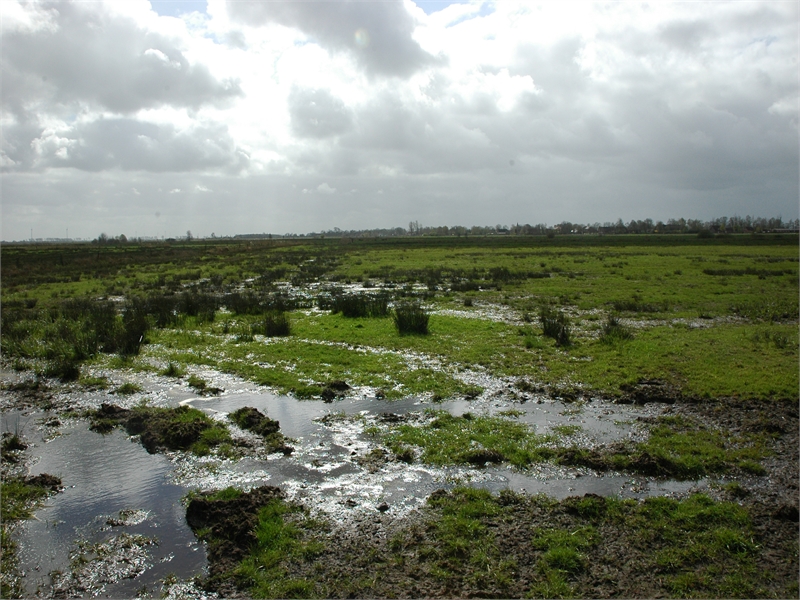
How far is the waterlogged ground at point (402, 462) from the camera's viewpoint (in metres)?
5.48

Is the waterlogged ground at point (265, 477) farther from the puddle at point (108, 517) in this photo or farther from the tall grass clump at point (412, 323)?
the tall grass clump at point (412, 323)

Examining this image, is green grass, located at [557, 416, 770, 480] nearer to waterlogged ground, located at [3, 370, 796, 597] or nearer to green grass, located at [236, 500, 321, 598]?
waterlogged ground, located at [3, 370, 796, 597]

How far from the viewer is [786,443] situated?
8609 millimetres

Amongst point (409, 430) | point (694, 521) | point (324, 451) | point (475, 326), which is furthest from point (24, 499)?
point (475, 326)

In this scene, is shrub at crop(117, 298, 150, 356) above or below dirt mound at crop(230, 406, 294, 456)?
above

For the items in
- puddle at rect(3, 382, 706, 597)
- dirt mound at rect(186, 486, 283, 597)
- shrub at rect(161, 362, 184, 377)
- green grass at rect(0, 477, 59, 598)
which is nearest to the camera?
green grass at rect(0, 477, 59, 598)

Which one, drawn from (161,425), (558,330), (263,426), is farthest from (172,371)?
(558,330)

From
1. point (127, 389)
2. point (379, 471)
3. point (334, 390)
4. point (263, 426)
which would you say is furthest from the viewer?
point (127, 389)

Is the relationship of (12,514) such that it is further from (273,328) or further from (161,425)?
(273,328)

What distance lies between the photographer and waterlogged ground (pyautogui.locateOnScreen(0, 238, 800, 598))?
5.48 metres

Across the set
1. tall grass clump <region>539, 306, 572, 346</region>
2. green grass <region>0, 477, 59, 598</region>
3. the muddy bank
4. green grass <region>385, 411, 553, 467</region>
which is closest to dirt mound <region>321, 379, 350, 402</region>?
green grass <region>385, 411, 553, 467</region>

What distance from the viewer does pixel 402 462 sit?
26.6 feet

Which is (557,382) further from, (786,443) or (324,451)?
(324,451)

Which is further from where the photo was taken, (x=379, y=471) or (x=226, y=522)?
(x=379, y=471)
